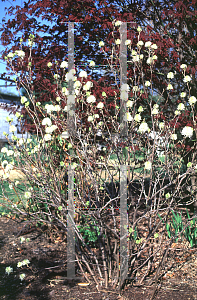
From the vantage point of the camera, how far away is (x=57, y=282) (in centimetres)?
261

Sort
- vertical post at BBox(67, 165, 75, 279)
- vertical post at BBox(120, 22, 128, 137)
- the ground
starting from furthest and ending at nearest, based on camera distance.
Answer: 1. vertical post at BBox(67, 165, 75, 279)
2. vertical post at BBox(120, 22, 128, 137)
3. the ground

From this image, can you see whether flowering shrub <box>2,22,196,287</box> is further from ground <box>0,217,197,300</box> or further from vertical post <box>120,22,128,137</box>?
ground <box>0,217,197,300</box>

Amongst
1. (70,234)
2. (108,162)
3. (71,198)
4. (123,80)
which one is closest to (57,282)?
(70,234)

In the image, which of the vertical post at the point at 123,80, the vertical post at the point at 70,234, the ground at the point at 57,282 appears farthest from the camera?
the vertical post at the point at 70,234

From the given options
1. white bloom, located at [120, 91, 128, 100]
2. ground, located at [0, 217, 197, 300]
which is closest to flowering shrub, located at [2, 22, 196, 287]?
white bloom, located at [120, 91, 128, 100]

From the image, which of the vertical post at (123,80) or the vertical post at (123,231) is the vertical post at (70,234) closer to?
the vertical post at (123,231)

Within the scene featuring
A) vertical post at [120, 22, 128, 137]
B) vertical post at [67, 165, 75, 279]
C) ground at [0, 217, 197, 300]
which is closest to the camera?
ground at [0, 217, 197, 300]

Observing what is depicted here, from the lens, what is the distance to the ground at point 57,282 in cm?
234

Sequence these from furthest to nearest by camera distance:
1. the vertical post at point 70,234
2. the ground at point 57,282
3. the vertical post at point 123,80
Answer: the vertical post at point 70,234 < the vertical post at point 123,80 < the ground at point 57,282

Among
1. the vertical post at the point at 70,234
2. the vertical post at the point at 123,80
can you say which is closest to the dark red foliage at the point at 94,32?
the vertical post at the point at 123,80

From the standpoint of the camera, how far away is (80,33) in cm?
371

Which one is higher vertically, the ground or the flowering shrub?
the flowering shrub

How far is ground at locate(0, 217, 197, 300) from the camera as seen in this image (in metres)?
2.34

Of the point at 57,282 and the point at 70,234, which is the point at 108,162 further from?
the point at 57,282
